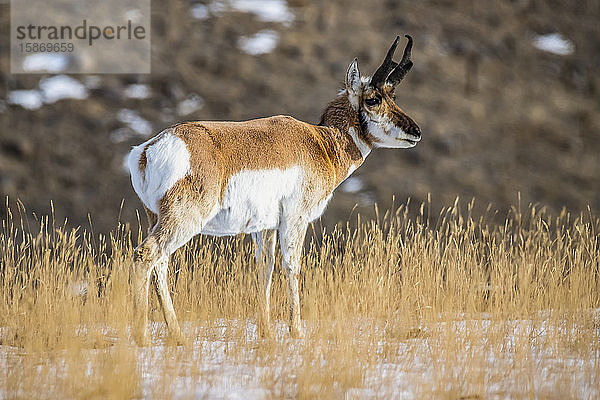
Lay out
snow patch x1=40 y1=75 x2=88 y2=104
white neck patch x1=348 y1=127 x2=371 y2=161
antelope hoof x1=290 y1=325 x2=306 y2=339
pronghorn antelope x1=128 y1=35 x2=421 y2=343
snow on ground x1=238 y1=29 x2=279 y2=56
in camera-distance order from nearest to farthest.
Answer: pronghorn antelope x1=128 y1=35 x2=421 y2=343, antelope hoof x1=290 y1=325 x2=306 y2=339, white neck patch x1=348 y1=127 x2=371 y2=161, snow patch x1=40 y1=75 x2=88 y2=104, snow on ground x1=238 y1=29 x2=279 y2=56

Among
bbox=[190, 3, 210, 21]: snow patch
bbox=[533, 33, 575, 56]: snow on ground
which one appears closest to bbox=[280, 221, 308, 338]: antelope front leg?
bbox=[190, 3, 210, 21]: snow patch

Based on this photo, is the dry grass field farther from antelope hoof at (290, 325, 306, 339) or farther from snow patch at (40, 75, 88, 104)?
snow patch at (40, 75, 88, 104)

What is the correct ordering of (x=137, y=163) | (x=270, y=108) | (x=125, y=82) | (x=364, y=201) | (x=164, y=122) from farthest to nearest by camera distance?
(x=125, y=82), (x=270, y=108), (x=164, y=122), (x=364, y=201), (x=137, y=163)

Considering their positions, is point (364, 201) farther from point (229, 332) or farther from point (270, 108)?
point (229, 332)

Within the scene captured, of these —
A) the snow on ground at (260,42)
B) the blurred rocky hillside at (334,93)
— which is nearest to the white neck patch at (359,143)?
the blurred rocky hillside at (334,93)

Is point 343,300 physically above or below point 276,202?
below

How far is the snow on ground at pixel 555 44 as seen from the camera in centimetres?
2402

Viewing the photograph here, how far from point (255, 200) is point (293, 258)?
61 centimetres

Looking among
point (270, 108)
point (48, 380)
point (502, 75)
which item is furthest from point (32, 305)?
point (502, 75)

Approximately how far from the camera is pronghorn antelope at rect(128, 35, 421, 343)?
16.5 ft

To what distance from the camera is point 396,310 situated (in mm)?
6449

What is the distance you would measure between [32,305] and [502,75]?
1970 cm

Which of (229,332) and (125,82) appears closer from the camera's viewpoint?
(229,332)

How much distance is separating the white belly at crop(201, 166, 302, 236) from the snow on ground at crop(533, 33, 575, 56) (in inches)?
812
